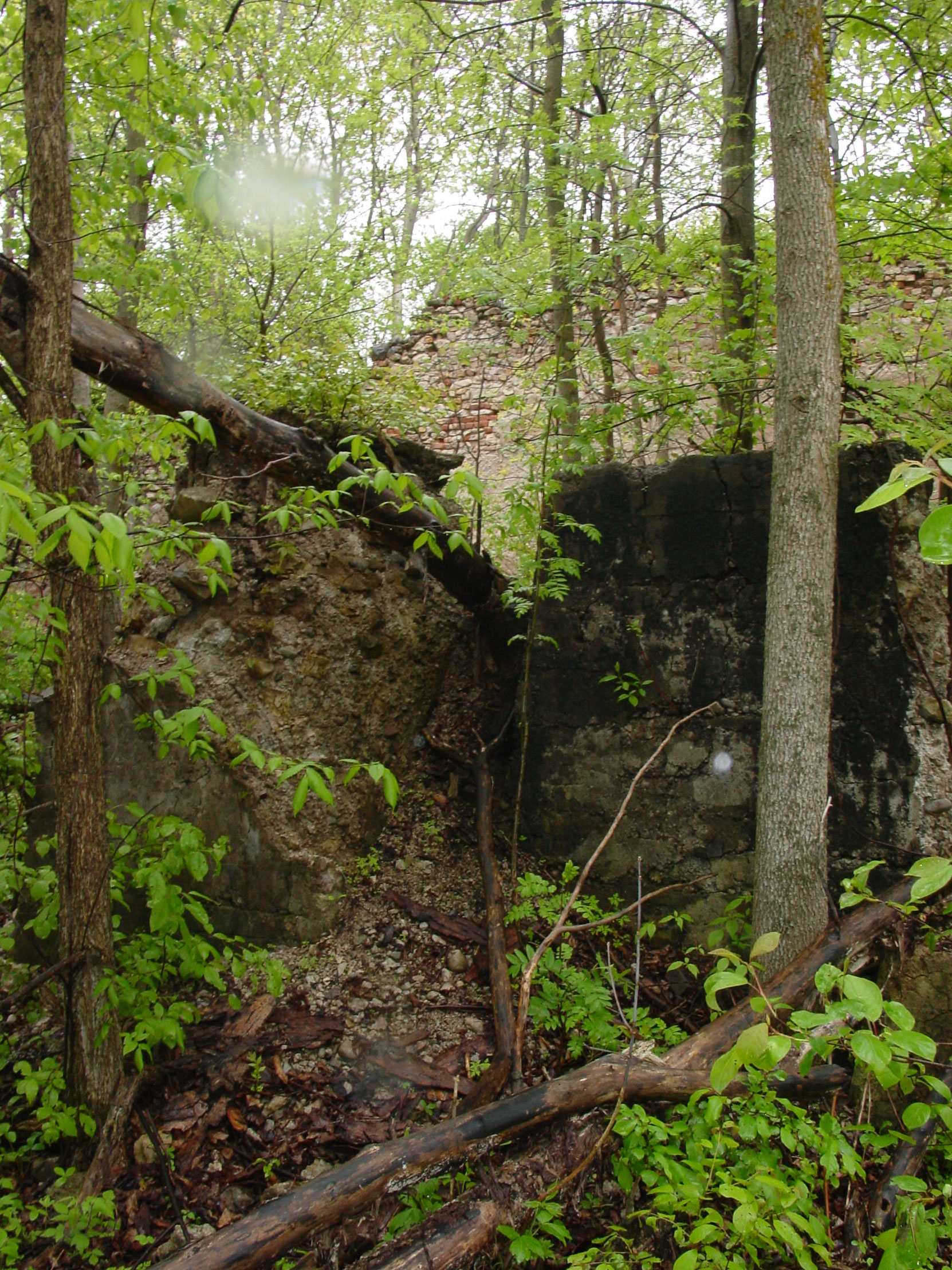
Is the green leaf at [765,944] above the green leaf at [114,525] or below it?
below

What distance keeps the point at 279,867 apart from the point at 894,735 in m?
3.00

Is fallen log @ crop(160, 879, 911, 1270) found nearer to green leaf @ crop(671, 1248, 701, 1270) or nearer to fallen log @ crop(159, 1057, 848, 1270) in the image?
fallen log @ crop(159, 1057, 848, 1270)

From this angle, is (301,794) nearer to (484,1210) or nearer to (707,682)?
(484,1210)

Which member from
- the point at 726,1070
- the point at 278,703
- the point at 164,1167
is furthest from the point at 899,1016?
the point at 278,703

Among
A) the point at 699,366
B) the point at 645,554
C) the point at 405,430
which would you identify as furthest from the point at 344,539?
the point at 699,366

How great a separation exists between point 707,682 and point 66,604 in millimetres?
2891

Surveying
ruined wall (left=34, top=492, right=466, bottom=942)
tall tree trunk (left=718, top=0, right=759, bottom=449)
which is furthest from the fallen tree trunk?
tall tree trunk (left=718, top=0, right=759, bottom=449)

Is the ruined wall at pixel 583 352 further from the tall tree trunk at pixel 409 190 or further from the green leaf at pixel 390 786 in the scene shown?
the green leaf at pixel 390 786

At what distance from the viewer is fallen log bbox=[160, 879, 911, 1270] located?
2051mm

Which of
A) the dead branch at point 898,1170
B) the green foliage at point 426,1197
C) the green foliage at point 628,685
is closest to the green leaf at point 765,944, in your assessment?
the dead branch at point 898,1170

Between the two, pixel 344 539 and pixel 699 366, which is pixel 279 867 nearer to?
pixel 344 539

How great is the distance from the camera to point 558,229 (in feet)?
15.6

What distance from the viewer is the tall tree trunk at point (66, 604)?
254 cm

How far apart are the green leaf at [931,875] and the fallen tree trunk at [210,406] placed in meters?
1.70
